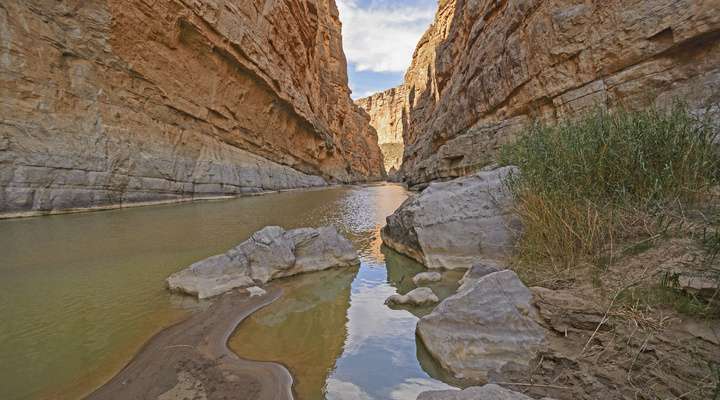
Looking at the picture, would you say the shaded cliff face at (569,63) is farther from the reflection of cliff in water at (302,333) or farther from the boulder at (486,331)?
the reflection of cliff in water at (302,333)

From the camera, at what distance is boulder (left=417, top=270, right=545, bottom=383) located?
206 cm

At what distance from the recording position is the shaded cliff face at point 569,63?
6934mm

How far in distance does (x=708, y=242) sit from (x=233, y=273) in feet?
14.3

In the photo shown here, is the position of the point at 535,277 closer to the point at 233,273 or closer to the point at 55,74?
the point at 233,273

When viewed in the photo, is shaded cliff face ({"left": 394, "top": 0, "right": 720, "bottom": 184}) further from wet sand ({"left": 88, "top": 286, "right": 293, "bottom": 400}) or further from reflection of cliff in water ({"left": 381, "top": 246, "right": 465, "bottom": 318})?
wet sand ({"left": 88, "top": 286, "right": 293, "bottom": 400})

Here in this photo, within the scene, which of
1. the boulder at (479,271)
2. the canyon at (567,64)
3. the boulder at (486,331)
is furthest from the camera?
the canyon at (567,64)

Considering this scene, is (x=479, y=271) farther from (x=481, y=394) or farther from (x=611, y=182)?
(x=481, y=394)

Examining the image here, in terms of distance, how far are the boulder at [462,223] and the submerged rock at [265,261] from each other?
44.2 inches

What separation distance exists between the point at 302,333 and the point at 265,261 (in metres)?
1.74

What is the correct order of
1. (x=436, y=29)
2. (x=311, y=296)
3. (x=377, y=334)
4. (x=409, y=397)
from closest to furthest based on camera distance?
(x=409, y=397), (x=377, y=334), (x=311, y=296), (x=436, y=29)

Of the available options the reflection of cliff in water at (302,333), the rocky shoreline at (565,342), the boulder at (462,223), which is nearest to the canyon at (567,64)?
the boulder at (462,223)

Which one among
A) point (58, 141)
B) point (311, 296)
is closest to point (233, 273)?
point (311, 296)

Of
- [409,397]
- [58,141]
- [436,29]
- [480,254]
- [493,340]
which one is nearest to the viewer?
[409,397]

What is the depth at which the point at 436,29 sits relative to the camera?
33.1 meters
